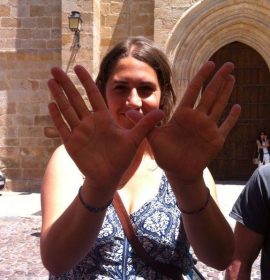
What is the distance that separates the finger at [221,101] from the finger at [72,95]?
34 cm

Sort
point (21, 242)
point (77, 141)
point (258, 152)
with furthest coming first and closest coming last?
point (258, 152) → point (21, 242) → point (77, 141)

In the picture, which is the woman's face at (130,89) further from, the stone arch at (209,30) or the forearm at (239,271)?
the stone arch at (209,30)

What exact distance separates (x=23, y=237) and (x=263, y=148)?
19.4 feet

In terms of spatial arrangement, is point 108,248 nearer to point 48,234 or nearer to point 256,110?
point 48,234

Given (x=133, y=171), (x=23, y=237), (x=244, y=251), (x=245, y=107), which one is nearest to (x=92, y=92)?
(x=133, y=171)

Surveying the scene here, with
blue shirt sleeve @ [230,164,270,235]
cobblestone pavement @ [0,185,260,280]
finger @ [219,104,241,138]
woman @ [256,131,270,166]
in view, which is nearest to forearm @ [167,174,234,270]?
finger @ [219,104,241,138]

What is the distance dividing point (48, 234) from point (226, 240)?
20.7 inches

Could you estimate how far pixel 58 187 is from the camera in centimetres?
154

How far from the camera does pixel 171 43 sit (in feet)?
31.5

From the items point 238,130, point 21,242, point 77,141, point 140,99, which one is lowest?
point 21,242

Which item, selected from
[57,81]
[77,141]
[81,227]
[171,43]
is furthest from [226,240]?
[171,43]

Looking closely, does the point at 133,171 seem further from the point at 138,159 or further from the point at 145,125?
the point at 145,125

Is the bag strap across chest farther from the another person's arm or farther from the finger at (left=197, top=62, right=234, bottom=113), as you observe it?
the another person's arm

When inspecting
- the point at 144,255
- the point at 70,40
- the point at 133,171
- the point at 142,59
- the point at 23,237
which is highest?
the point at 70,40
